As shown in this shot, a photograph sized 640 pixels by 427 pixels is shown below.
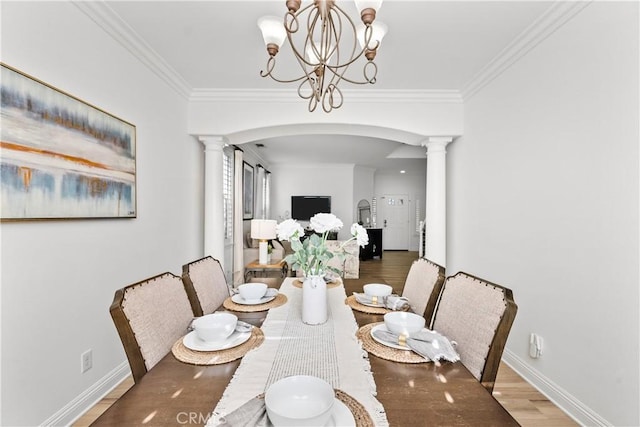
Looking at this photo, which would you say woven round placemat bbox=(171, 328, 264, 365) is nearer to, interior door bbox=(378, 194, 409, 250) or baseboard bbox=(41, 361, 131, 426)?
baseboard bbox=(41, 361, 131, 426)

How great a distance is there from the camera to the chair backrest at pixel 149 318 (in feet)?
3.58

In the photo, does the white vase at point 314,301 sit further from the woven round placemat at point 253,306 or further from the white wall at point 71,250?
the white wall at point 71,250

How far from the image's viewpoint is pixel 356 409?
0.79m

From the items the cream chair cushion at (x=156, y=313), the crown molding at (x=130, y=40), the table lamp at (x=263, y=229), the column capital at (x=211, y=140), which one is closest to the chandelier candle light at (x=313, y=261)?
the cream chair cushion at (x=156, y=313)

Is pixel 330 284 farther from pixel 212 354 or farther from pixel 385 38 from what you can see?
pixel 385 38

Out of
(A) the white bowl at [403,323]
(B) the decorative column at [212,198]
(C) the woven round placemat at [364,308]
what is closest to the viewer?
(A) the white bowl at [403,323]

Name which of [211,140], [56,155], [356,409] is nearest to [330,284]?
[356,409]

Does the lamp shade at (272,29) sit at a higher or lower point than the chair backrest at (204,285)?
higher

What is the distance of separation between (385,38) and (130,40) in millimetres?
1846

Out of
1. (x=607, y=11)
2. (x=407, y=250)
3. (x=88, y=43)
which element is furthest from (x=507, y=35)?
(x=407, y=250)

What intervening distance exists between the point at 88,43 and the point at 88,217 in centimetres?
109

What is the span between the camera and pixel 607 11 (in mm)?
1690

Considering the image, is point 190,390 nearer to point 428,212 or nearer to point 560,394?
point 560,394

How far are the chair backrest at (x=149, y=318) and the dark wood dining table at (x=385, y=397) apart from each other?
12cm
